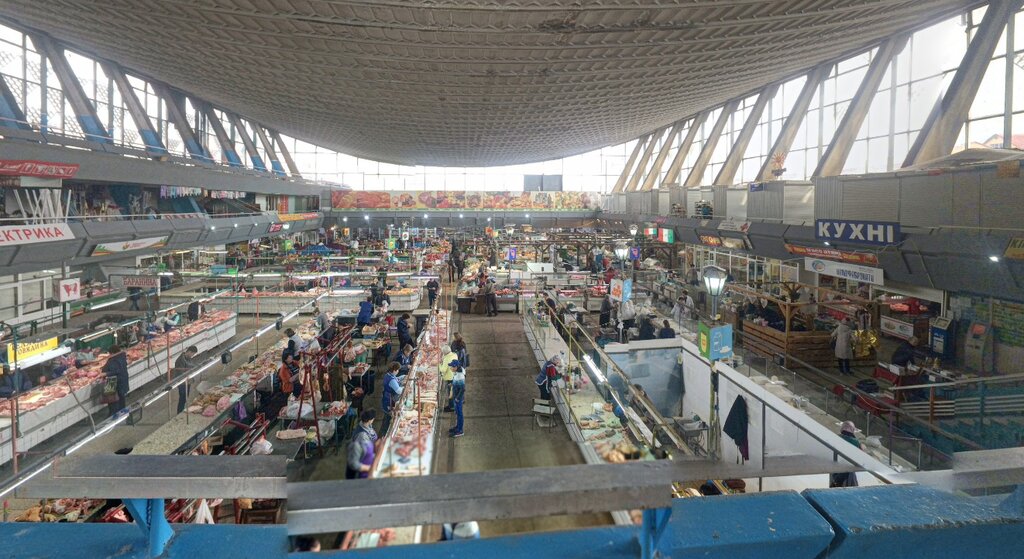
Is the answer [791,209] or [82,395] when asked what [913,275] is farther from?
[82,395]

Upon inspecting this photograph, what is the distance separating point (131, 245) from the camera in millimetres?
16328

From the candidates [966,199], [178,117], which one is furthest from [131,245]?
[966,199]

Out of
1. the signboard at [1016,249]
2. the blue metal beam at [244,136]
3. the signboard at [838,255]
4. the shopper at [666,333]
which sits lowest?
the shopper at [666,333]

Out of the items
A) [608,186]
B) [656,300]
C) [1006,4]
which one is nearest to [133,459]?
[656,300]

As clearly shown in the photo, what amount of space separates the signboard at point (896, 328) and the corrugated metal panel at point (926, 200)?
85.2 inches

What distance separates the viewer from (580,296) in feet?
59.1

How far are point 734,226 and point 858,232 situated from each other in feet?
20.1

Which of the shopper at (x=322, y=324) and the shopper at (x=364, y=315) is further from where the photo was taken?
the shopper at (x=364, y=315)

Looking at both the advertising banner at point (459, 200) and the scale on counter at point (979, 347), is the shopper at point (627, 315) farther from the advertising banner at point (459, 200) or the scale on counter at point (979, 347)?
the advertising banner at point (459, 200)

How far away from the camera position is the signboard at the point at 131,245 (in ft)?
49.2

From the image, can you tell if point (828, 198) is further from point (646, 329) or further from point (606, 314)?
point (606, 314)

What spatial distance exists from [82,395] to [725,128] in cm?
2817

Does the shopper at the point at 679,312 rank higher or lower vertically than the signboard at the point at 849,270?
lower

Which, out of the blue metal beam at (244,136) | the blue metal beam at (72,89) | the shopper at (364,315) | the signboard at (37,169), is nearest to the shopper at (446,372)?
the shopper at (364,315)
